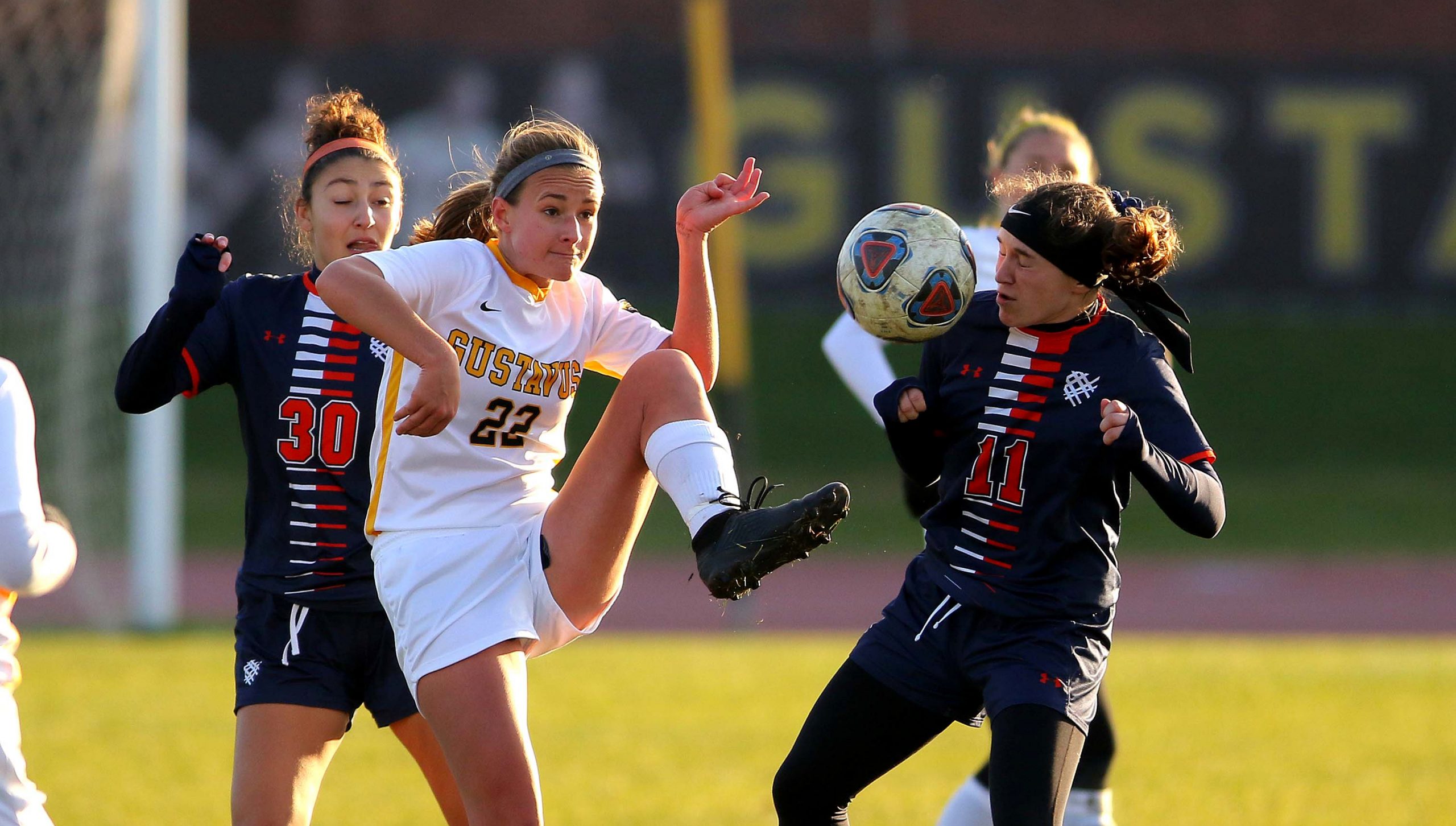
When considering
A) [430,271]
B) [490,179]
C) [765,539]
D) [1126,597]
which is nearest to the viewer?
[765,539]

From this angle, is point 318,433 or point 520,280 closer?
point 520,280

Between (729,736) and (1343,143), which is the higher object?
(1343,143)

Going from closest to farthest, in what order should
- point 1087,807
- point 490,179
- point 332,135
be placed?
point 490,179
point 332,135
point 1087,807

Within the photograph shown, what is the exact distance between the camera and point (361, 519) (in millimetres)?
3754

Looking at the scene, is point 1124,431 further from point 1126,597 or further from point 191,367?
point 1126,597

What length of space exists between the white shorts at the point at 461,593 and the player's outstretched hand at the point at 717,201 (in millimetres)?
754

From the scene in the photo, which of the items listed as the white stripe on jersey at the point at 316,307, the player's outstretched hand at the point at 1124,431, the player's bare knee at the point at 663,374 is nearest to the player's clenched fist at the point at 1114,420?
the player's outstretched hand at the point at 1124,431

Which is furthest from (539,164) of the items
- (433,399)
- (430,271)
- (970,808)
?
(970,808)

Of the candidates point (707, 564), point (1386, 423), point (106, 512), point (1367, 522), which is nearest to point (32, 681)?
point (106, 512)

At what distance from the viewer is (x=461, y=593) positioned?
3400mm

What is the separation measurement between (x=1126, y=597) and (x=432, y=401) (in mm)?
9746

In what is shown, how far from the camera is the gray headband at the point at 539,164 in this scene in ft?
11.5

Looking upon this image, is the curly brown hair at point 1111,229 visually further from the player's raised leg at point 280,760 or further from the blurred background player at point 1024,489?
the player's raised leg at point 280,760

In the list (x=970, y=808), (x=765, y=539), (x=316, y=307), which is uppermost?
(x=316, y=307)
